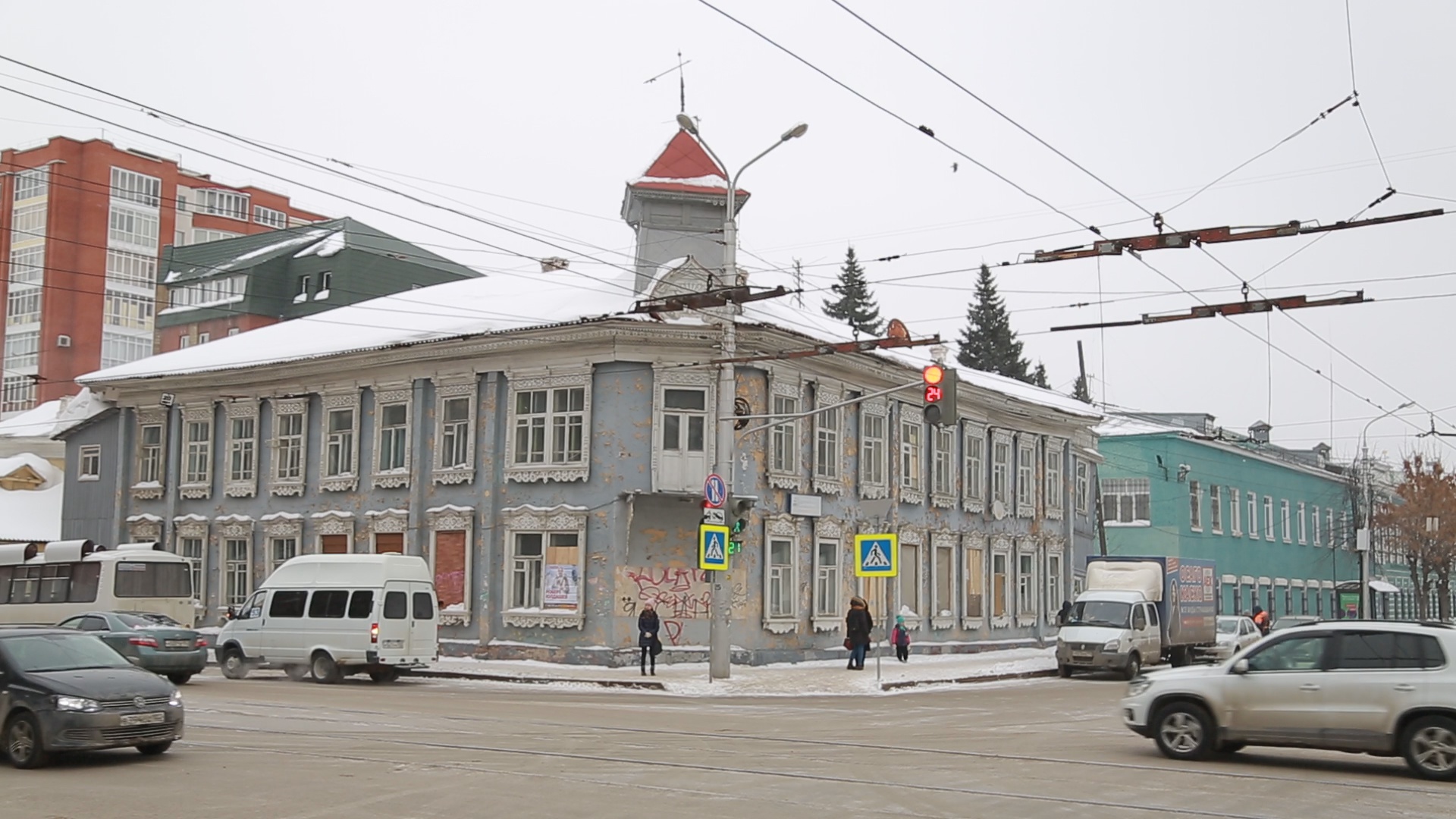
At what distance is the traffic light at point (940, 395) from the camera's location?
2450 centimetres

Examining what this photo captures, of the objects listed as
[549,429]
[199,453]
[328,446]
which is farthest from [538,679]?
[199,453]

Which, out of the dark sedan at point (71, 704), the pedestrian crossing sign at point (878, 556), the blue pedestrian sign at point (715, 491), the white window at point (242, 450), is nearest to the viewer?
the dark sedan at point (71, 704)

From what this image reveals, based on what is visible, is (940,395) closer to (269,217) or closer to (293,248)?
(293,248)

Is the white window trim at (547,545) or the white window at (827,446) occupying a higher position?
the white window at (827,446)

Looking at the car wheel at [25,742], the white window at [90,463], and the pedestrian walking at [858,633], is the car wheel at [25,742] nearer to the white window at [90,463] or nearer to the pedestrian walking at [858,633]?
the pedestrian walking at [858,633]

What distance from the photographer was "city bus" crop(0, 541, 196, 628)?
34.0 meters

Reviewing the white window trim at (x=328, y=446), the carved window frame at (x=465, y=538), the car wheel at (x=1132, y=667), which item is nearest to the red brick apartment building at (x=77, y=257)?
the white window trim at (x=328, y=446)

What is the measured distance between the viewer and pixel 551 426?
35.4 metres

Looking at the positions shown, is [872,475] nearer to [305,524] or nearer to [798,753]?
[305,524]

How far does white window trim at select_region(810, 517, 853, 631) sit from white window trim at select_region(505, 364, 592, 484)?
6566 millimetres

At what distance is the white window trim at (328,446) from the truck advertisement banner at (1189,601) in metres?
21.9

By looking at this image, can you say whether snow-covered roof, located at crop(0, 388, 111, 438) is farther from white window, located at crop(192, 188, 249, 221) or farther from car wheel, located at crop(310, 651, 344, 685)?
white window, located at crop(192, 188, 249, 221)

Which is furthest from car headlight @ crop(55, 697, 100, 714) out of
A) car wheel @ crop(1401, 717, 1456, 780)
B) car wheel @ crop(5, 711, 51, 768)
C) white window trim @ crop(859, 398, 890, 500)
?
white window trim @ crop(859, 398, 890, 500)

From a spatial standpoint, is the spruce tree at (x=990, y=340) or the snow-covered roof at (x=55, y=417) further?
the spruce tree at (x=990, y=340)
